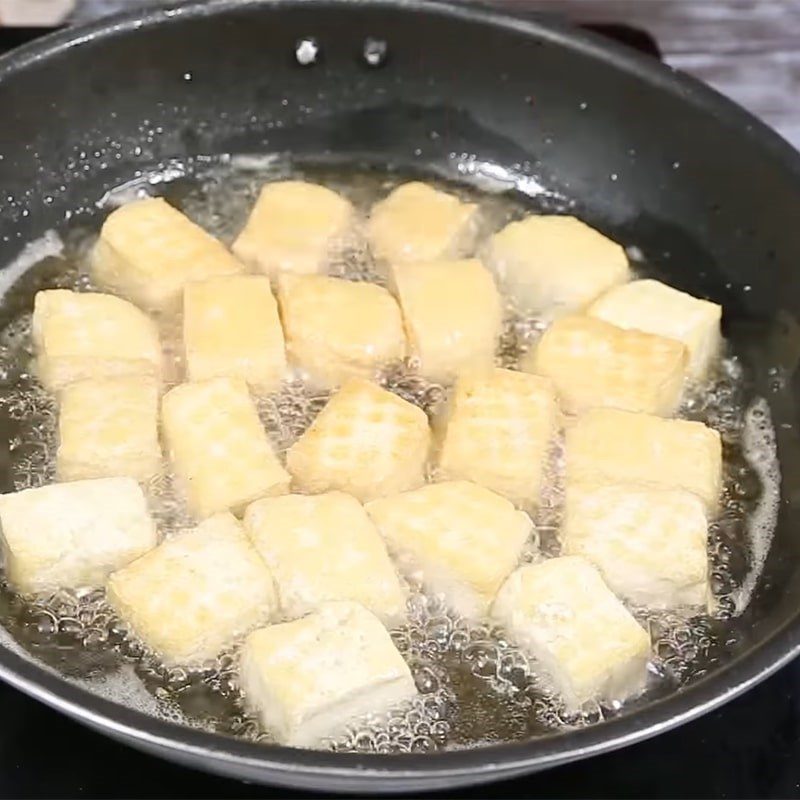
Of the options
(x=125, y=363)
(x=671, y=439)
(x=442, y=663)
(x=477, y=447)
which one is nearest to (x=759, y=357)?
(x=671, y=439)

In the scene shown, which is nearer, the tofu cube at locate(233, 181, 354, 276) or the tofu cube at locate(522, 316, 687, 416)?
the tofu cube at locate(522, 316, 687, 416)

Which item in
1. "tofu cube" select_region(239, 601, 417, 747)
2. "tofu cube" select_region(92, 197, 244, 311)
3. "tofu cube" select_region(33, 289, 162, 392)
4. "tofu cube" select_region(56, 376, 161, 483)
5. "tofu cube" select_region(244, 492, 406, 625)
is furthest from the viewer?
"tofu cube" select_region(92, 197, 244, 311)

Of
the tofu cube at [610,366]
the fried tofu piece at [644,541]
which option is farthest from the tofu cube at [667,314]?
the fried tofu piece at [644,541]

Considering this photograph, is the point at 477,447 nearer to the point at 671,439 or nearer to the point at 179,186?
the point at 671,439

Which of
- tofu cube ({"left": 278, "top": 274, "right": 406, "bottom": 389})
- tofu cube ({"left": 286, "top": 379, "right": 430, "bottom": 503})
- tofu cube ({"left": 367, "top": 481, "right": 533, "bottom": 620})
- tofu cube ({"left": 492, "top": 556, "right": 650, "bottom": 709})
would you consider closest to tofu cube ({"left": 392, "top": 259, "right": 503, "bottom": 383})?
tofu cube ({"left": 278, "top": 274, "right": 406, "bottom": 389})

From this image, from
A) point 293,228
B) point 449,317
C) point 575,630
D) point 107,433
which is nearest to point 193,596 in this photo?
point 107,433

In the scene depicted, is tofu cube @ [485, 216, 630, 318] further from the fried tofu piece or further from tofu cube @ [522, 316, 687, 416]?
the fried tofu piece
